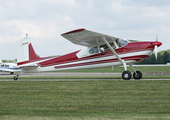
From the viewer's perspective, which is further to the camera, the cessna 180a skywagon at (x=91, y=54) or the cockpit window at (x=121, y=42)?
the cockpit window at (x=121, y=42)

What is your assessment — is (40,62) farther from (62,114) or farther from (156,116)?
(156,116)

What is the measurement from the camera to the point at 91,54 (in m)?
16.9

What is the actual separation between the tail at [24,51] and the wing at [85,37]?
185 inches

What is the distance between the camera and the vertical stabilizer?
61.2ft

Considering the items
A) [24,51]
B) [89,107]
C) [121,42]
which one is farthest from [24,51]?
[89,107]

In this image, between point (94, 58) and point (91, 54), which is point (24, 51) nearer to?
point (91, 54)

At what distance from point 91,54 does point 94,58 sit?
1.35ft

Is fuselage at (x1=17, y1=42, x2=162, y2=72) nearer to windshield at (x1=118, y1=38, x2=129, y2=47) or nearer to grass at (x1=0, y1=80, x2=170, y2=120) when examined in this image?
windshield at (x1=118, y1=38, x2=129, y2=47)

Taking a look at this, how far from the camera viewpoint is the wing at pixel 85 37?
47.1 feet

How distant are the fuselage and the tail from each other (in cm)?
28

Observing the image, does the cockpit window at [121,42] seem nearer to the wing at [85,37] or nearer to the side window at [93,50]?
the wing at [85,37]

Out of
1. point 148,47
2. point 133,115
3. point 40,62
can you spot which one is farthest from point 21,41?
point 133,115

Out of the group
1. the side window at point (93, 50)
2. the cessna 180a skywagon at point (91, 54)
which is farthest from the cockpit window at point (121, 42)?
the side window at point (93, 50)

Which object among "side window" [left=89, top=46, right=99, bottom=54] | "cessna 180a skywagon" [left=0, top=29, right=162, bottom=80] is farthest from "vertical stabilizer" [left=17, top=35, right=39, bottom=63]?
"side window" [left=89, top=46, right=99, bottom=54]
